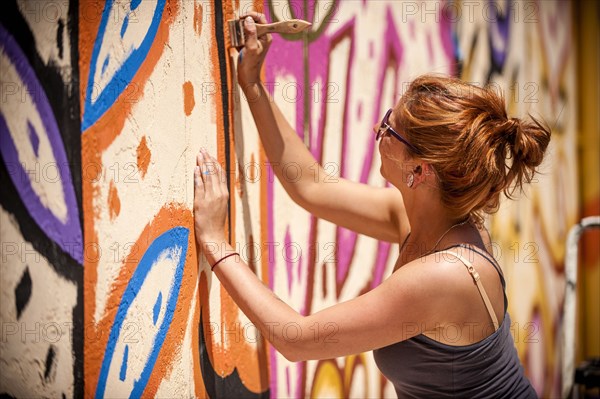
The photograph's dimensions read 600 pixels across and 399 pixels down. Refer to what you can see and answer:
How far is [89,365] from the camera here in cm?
181

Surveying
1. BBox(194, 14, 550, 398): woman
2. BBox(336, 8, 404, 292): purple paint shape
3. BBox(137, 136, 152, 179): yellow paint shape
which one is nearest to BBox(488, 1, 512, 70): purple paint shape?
BBox(336, 8, 404, 292): purple paint shape

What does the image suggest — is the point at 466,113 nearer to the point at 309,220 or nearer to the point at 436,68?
the point at 309,220

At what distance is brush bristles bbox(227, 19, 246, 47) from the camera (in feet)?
7.45

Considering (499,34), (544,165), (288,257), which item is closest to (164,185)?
(288,257)

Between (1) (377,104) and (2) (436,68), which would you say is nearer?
(1) (377,104)

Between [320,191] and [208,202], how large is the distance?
58 cm

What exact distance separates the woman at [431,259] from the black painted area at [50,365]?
51 centimetres

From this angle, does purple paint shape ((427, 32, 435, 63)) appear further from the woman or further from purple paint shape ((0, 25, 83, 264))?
purple paint shape ((0, 25, 83, 264))

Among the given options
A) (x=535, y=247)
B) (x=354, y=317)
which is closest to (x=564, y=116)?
(x=535, y=247)

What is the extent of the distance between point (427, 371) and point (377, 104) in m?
1.44

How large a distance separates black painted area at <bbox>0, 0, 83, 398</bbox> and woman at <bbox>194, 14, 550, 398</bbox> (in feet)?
1.42

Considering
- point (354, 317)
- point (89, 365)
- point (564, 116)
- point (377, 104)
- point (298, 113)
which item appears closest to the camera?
point (89, 365)

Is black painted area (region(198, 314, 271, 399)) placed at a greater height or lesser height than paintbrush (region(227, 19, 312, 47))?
lesser

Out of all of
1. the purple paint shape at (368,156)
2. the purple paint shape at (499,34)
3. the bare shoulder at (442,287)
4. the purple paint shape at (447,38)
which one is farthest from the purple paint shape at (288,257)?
the purple paint shape at (499,34)
